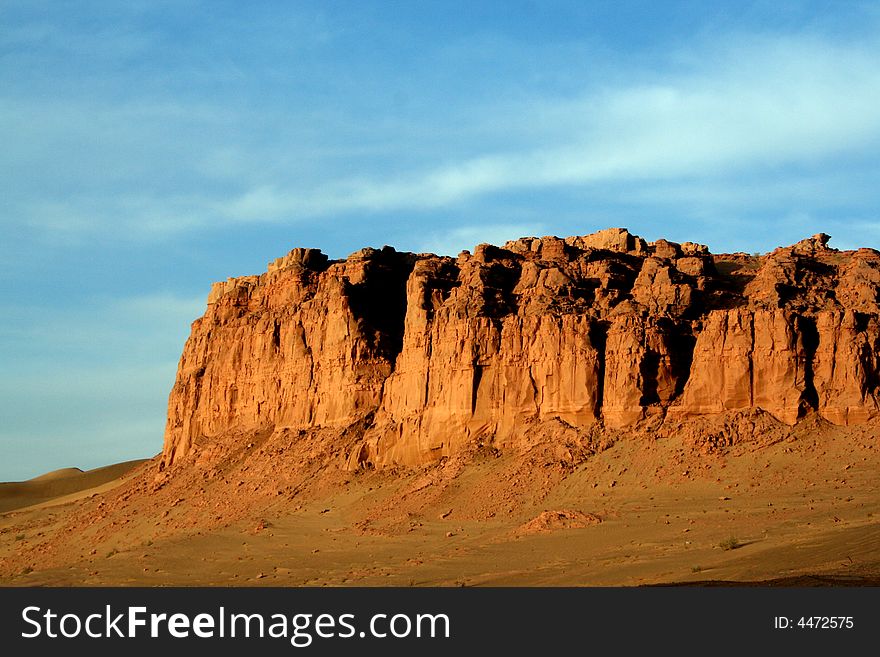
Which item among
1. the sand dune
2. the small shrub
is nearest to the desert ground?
the small shrub

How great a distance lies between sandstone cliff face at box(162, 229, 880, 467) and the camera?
63.4m

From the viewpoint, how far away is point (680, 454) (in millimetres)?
62156

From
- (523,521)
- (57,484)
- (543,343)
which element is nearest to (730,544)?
(523,521)

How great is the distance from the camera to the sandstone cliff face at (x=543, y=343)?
208ft

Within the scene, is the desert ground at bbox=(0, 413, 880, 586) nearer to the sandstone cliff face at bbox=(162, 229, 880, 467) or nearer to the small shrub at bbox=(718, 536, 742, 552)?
the small shrub at bbox=(718, 536, 742, 552)

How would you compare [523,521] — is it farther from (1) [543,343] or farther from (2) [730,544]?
(2) [730,544]

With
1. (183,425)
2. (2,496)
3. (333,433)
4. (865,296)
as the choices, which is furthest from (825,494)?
(2,496)

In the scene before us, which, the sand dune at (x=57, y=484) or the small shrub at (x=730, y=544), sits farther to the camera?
the sand dune at (x=57, y=484)

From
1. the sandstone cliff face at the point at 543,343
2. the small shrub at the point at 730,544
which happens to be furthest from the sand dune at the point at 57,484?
the small shrub at the point at 730,544

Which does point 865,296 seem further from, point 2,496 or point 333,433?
point 2,496

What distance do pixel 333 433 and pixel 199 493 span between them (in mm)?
8434

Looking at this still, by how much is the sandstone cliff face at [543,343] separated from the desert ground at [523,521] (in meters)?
1.79

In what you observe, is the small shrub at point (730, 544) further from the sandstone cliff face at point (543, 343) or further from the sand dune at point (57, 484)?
the sand dune at point (57, 484)

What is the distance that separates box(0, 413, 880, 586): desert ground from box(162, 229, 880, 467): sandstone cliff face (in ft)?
5.86
